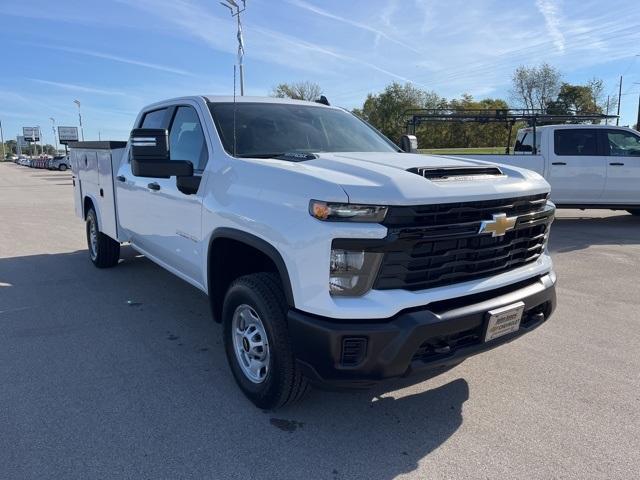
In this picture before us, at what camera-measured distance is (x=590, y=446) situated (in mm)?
2729

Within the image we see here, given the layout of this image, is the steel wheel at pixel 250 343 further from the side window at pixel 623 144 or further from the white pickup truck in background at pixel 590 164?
the side window at pixel 623 144

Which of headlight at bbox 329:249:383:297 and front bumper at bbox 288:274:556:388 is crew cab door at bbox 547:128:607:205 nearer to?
front bumper at bbox 288:274:556:388

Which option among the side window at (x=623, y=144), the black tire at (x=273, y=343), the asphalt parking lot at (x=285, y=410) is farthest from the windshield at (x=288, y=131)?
the side window at (x=623, y=144)

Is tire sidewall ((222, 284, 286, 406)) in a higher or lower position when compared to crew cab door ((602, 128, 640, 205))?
lower

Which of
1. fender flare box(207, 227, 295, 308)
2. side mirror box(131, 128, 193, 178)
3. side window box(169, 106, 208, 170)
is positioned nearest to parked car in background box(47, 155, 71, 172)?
side window box(169, 106, 208, 170)

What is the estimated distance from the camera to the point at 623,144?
10023 millimetres

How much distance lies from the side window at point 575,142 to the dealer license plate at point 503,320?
8472 mm

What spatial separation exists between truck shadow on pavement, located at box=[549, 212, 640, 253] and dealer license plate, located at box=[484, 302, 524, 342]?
5252 mm

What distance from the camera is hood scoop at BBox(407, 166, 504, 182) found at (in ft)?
9.11

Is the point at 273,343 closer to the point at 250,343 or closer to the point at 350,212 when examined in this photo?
the point at 250,343

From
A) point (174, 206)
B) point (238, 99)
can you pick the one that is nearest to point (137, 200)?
point (174, 206)

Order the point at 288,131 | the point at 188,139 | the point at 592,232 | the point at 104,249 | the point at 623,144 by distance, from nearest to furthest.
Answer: the point at 288,131, the point at 188,139, the point at 104,249, the point at 592,232, the point at 623,144

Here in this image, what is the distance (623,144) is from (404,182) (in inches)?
373

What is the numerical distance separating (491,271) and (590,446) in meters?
1.07
